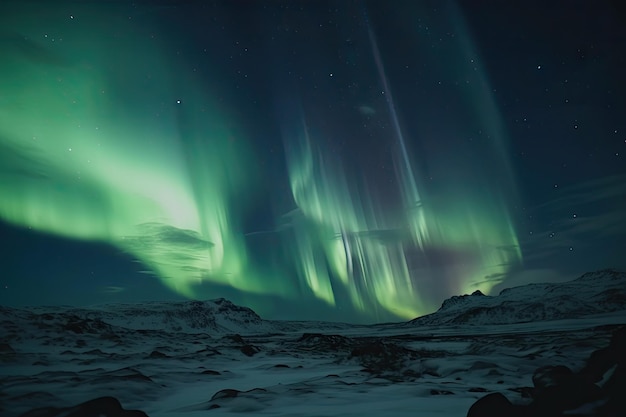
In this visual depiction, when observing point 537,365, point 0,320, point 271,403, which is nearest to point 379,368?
point 537,365

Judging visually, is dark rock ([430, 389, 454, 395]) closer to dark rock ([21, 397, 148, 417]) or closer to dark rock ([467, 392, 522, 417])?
dark rock ([467, 392, 522, 417])

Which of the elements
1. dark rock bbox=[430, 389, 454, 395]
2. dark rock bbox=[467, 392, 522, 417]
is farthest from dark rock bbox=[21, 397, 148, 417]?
dark rock bbox=[430, 389, 454, 395]

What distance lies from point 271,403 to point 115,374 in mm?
9460

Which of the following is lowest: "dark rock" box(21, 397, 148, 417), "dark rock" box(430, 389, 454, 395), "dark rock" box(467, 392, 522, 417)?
"dark rock" box(430, 389, 454, 395)

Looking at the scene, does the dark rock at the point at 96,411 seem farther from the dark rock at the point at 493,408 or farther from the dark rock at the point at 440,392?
the dark rock at the point at 440,392

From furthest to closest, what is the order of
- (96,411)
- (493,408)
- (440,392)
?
1. (440,392)
2. (96,411)
3. (493,408)

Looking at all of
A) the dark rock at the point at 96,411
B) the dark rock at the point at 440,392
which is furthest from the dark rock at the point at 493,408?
the dark rock at the point at 96,411

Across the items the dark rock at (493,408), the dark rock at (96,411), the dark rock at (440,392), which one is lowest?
the dark rock at (440,392)

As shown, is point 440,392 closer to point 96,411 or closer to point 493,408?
point 493,408

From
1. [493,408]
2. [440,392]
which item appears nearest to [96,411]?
[493,408]

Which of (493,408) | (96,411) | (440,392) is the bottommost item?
(440,392)

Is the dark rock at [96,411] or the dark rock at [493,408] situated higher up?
the dark rock at [96,411]

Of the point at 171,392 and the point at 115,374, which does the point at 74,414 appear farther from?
the point at 115,374

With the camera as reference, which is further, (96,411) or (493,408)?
(96,411)
